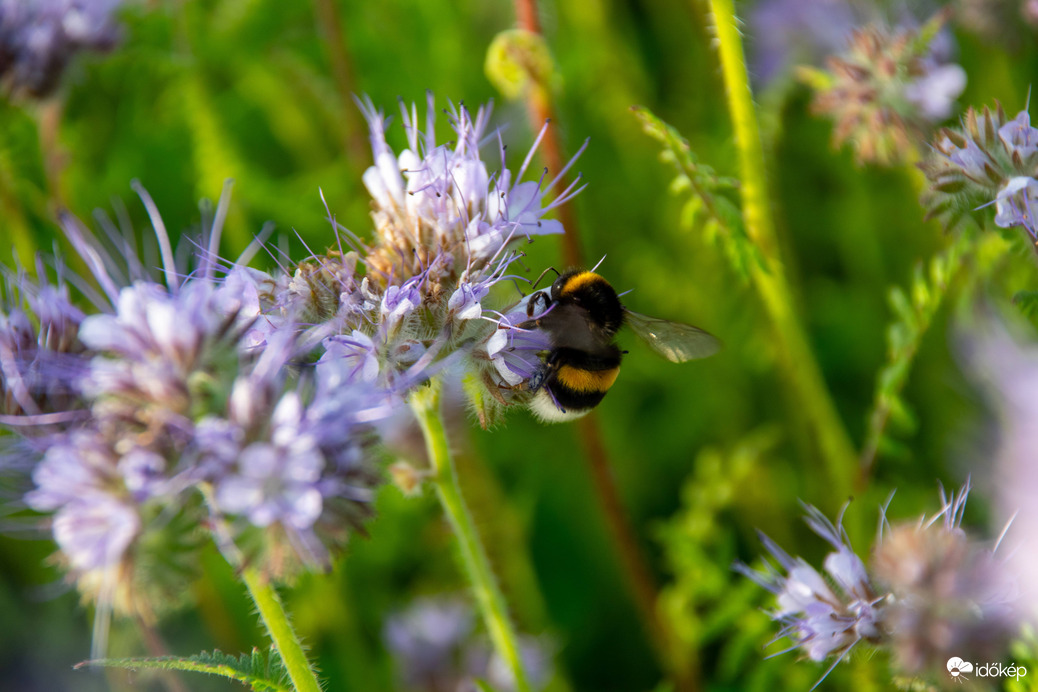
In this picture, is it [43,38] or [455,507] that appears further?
[43,38]

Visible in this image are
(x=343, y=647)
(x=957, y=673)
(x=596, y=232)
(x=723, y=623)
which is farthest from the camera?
(x=596, y=232)

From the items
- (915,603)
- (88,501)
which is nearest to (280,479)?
(88,501)

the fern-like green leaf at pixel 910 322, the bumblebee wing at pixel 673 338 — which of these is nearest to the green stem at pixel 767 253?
the bumblebee wing at pixel 673 338

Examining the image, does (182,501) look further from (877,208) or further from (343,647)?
(877,208)

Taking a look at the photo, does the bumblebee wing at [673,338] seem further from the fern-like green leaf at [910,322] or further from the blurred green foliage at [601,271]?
the blurred green foliage at [601,271]

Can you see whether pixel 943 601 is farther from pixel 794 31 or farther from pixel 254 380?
pixel 794 31

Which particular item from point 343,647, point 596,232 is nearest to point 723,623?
point 343,647

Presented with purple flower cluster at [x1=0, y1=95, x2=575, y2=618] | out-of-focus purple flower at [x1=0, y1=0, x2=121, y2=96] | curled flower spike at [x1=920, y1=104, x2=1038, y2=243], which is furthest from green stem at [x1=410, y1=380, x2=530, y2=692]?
out-of-focus purple flower at [x1=0, y1=0, x2=121, y2=96]
